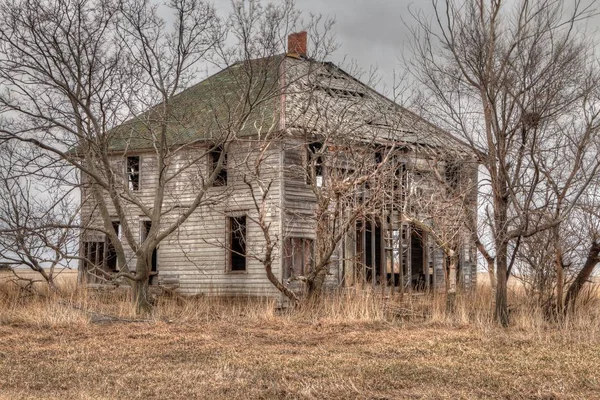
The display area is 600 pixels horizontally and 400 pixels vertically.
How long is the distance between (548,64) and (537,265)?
4.35 m

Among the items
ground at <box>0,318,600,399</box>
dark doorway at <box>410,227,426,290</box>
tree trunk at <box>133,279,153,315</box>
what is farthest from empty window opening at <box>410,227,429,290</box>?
ground at <box>0,318,600,399</box>

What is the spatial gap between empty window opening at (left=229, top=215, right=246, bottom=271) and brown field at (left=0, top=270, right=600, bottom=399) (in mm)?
4594

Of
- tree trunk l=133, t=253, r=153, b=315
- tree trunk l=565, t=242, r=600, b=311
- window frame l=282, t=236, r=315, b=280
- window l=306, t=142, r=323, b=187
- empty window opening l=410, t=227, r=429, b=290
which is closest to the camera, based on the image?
tree trunk l=565, t=242, r=600, b=311

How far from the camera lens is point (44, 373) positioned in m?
9.36

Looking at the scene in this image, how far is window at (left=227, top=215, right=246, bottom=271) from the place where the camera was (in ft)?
72.9

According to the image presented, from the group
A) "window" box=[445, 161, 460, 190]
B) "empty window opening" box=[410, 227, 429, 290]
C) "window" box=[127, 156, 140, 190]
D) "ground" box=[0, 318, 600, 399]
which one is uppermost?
"window" box=[127, 156, 140, 190]

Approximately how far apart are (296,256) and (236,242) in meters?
2.42

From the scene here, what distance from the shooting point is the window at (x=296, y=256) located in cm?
2112

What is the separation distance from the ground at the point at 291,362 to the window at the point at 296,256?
6.69 meters

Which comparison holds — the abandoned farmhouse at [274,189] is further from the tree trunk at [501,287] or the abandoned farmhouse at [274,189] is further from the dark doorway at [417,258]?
the tree trunk at [501,287]

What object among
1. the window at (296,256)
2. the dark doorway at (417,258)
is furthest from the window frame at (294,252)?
the dark doorway at (417,258)

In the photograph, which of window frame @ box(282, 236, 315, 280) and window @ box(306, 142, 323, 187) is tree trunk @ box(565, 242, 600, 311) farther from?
window frame @ box(282, 236, 315, 280)

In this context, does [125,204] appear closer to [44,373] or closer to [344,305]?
[344,305]

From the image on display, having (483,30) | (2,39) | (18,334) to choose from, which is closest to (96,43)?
(2,39)
